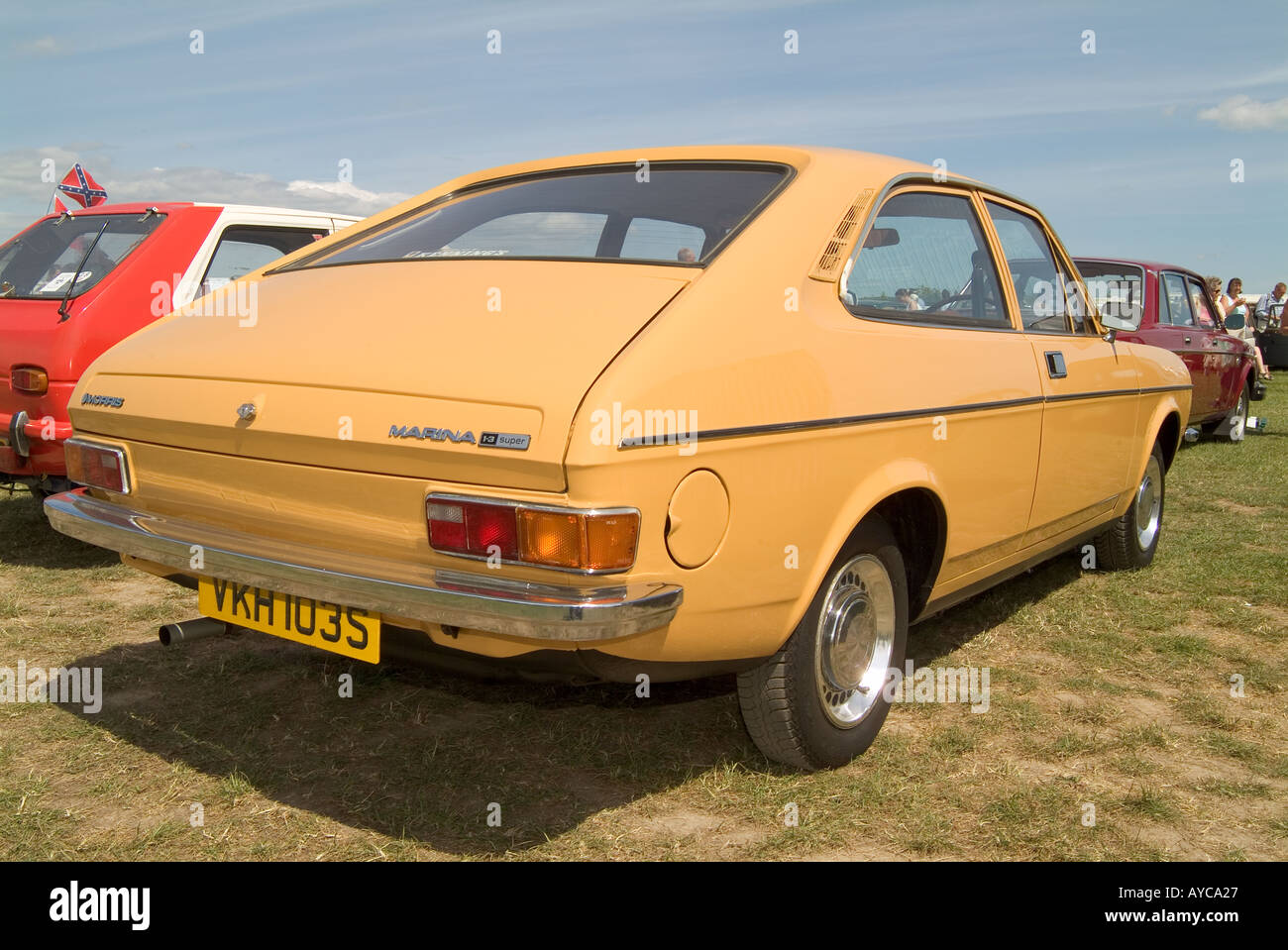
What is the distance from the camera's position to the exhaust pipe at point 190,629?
2.79 metres

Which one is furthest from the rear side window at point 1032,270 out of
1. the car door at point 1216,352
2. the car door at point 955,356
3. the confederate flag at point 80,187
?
the confederate flag at point 80,187

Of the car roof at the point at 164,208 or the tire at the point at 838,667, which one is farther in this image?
the car roof at the point at 164,208

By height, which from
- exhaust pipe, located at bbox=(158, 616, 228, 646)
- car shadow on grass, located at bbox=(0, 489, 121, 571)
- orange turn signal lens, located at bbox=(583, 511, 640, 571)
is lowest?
car shadow on grass, located at bbox=(0, 489, 121, 571)

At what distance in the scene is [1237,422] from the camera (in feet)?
34.1

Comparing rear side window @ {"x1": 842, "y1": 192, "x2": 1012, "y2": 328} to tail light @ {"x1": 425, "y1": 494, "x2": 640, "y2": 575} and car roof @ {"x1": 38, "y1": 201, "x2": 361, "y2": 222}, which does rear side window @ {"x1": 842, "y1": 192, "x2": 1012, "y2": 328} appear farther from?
car roof @ {"x1": 38, "y1": 201, "x2": 361, "y2": 222}

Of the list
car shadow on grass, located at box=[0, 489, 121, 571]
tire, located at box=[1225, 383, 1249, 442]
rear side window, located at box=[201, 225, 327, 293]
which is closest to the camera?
car shadow on grass, located at box=[0, 489, 121, 571]

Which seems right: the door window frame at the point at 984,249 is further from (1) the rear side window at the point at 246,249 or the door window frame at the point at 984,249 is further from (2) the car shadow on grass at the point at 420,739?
(1) the rear side window at the point at 246,249

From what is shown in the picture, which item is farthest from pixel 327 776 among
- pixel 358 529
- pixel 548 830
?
pixel 358 529

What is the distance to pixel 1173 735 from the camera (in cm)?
330

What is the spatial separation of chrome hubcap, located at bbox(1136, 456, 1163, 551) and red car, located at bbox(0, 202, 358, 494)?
4687 millimetres

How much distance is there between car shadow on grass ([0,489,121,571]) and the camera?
207 inches

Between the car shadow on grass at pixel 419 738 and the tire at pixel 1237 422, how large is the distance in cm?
803

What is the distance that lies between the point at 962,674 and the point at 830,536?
1494mm

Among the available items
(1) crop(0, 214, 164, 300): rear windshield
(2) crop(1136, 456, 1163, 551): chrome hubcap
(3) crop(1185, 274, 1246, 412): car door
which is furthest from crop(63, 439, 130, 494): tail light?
(3) crop(1185, 274, 1246, 412): car door
